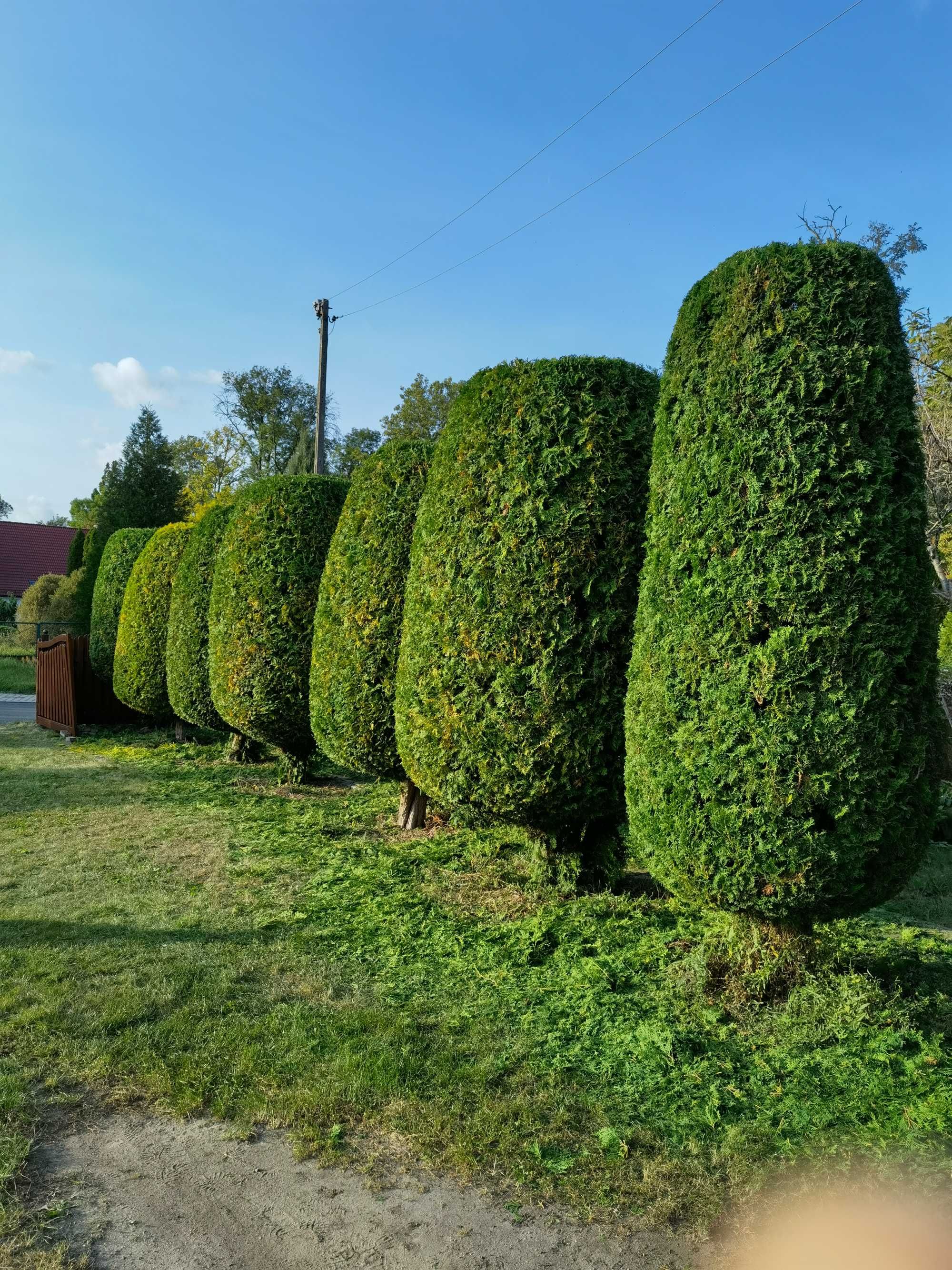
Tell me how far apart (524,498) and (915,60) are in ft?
18.8

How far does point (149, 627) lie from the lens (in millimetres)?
13305

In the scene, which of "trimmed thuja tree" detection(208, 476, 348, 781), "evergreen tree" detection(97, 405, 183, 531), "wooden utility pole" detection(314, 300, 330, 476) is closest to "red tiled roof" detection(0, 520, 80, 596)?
"evergreen tree" detection(97, 405, 183, 531)

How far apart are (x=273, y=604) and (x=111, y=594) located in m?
7.75

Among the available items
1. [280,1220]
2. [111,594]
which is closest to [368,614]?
[280,1220]

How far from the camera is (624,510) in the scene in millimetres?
5395

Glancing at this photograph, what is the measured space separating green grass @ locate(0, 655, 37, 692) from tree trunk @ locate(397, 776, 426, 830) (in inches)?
628

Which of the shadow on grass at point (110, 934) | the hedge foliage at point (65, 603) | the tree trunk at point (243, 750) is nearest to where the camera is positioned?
the shadow on grass at point (110, 934)

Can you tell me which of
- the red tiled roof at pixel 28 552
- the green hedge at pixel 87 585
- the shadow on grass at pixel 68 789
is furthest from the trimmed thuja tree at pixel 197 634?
the red tiled roof at pixel 28 552

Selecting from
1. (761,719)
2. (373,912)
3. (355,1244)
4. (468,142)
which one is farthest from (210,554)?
(355,1244)

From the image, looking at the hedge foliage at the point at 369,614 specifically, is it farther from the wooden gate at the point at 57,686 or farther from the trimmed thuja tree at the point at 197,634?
the wooden gate at the point at 57,686

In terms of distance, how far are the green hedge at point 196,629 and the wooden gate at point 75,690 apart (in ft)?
12.9

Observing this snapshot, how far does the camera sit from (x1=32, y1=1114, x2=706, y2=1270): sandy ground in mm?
2488

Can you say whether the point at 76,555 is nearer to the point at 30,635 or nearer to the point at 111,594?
the point at 30,635

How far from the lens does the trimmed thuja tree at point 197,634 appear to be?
1126 centimetres
